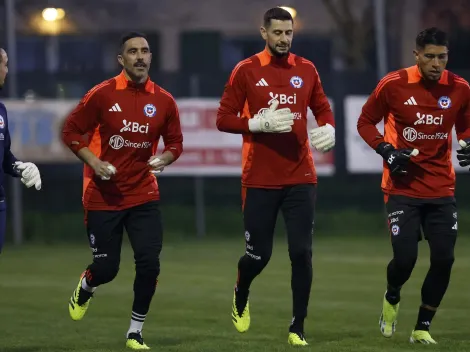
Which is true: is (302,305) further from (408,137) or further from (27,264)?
(27,264)

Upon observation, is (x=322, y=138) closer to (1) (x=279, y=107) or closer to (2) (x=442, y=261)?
(1) (x=279, y=107)

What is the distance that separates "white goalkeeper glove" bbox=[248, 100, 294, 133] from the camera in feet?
33.3

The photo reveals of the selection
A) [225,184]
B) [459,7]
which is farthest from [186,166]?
[459,7]

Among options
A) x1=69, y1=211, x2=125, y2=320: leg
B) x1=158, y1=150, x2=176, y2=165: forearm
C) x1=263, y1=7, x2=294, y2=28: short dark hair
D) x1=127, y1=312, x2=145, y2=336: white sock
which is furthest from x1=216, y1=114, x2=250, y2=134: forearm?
x1=127, y1=312, x2=145, y2=336: white sock

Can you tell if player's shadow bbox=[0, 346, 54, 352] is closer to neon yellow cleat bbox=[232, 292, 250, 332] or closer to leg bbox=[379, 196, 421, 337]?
neon yellow cleat bbox=[232, 292, 250, 332]

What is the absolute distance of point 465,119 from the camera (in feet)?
34.6

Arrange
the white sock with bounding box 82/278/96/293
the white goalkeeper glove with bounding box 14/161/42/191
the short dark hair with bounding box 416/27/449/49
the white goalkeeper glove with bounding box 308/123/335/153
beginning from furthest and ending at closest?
1. the white sock with bounding box 82/278/96/293
2. the white goalkeeper glove with bounding box 308/123/335/153
3. the short dark hair with bounding box 416/27/449/49
4. the white goalkeeper glove with bounding box 14/161/42/191

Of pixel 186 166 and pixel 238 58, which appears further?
pixel 238 58

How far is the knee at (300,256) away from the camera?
34.2 feet

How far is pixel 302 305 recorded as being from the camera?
34.3 feet

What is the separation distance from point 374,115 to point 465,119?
68 centimetres

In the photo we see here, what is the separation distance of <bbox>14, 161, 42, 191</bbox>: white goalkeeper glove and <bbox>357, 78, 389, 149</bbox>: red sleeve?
2.48 metres

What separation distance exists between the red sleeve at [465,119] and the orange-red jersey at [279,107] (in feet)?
3.18

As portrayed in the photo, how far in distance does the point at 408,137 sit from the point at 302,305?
4.85 ft
